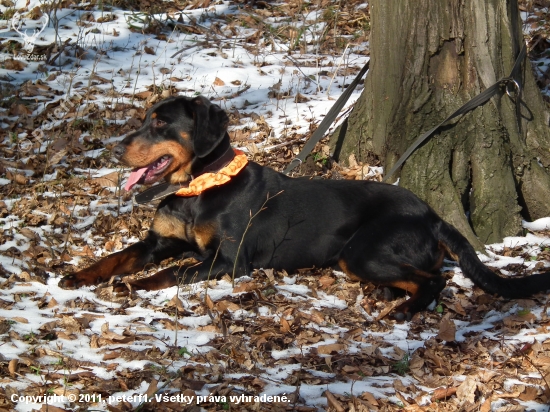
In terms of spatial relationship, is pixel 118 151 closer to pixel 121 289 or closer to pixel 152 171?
pixel 152 171

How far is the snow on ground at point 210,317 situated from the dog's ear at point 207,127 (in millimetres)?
1052

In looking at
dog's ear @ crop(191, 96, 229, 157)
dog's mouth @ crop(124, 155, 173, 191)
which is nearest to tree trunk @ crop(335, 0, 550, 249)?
dog's ear @ crop(191, 96, 229, 157)

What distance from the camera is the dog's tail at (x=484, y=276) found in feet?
15.0

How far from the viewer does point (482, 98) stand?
5.53m

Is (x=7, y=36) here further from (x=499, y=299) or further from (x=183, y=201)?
(x=499, y=299)

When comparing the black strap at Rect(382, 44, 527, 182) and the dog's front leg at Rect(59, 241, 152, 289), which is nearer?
the dog's front leg at Rect(59, 241, 152, 289)

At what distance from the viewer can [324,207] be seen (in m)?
5.25

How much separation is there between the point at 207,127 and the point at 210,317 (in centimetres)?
160

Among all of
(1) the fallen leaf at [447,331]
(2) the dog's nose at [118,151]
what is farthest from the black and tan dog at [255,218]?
(1) the fallen leaf at [447,331]

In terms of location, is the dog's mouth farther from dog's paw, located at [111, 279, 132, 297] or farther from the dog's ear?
dog's paw, located at [111, 279, 132, 297]

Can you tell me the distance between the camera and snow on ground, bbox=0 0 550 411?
341cm

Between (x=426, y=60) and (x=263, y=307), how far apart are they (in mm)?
2709

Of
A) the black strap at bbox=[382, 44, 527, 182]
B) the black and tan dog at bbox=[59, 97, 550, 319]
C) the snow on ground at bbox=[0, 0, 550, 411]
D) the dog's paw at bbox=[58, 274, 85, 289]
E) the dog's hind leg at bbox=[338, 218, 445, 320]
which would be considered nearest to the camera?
the snow on ground at bbox=[0, 0, 550, 411]

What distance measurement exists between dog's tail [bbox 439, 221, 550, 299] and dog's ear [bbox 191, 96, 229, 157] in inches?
74.5
